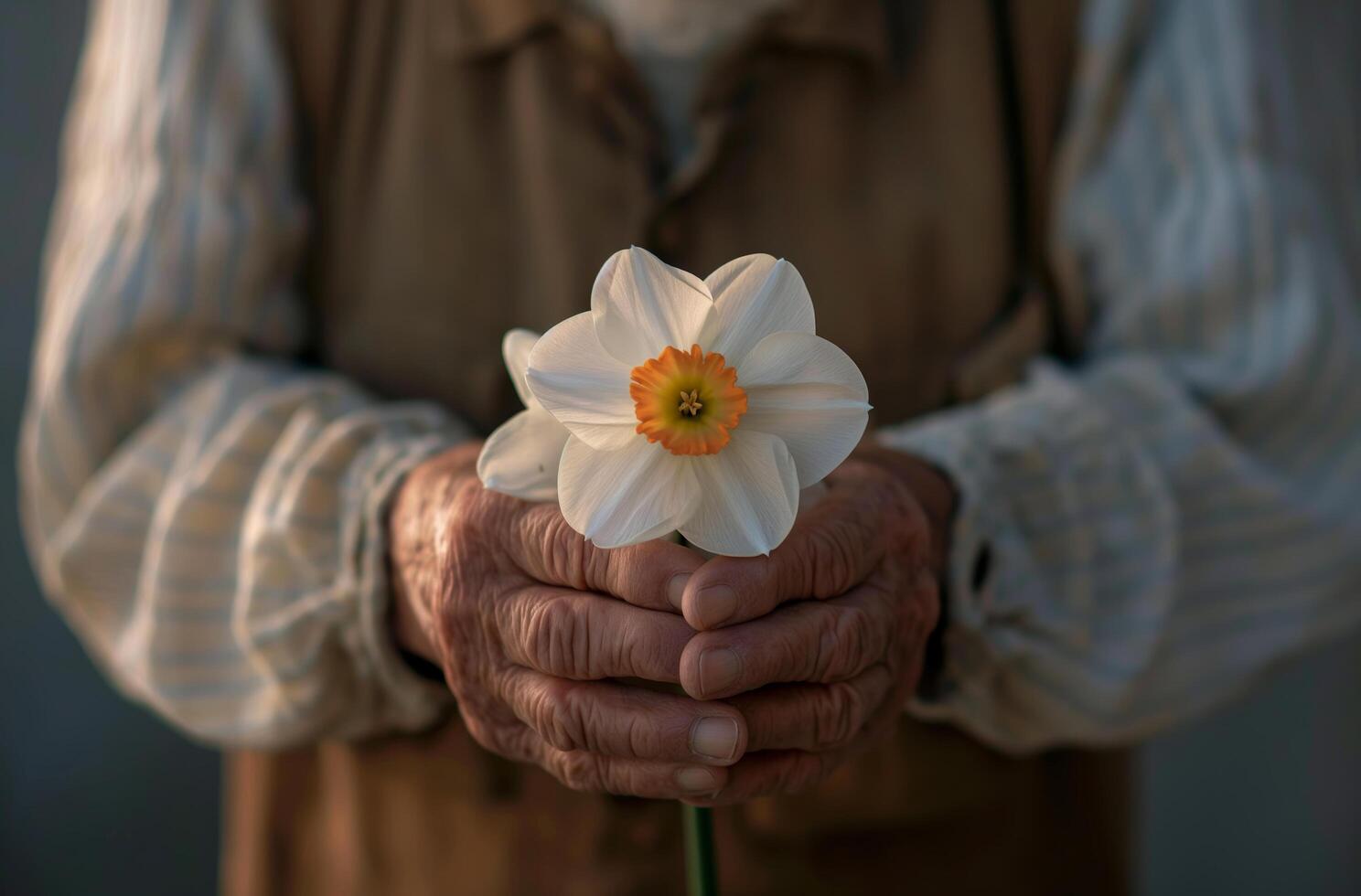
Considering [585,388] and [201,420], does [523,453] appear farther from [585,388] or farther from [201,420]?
[201,420]

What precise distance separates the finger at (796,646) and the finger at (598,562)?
0.02m

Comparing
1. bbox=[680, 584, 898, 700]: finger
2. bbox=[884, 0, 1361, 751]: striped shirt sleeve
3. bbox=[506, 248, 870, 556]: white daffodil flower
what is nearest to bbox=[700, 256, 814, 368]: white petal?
bbox=[506, 248, 870, 556]: white daffodil flower

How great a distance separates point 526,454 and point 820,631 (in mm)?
130

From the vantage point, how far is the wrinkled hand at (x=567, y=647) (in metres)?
0.40

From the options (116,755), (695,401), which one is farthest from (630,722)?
(116,755)

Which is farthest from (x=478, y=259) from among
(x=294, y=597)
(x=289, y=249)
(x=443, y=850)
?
(x=443, y=850)

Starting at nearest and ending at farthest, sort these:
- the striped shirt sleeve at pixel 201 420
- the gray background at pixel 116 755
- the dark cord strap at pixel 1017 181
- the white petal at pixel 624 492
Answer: the white petal at pixel 624 492, the striped shirt sleeve at pixel 201 420, the dark cord strap at pixel 1017 181, the gray background at pixel 116 755

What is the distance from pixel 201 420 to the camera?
0.65 meters

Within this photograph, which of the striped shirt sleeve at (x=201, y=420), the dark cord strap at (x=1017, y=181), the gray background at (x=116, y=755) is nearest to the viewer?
the striped shirt sleeve at (x=201, y=420)

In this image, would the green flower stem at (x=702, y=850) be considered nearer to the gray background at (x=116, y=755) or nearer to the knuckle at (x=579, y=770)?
the knuckle at (x=579, y=770)

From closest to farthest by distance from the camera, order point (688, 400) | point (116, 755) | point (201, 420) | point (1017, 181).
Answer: point (688, 400) → point (201, 420) → point (1017, 181) → point (116, 755)

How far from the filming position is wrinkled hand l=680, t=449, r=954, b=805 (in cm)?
39

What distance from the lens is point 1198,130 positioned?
70 cm

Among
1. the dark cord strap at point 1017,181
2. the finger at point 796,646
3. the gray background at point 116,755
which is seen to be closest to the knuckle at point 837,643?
the finger at point 796,646
